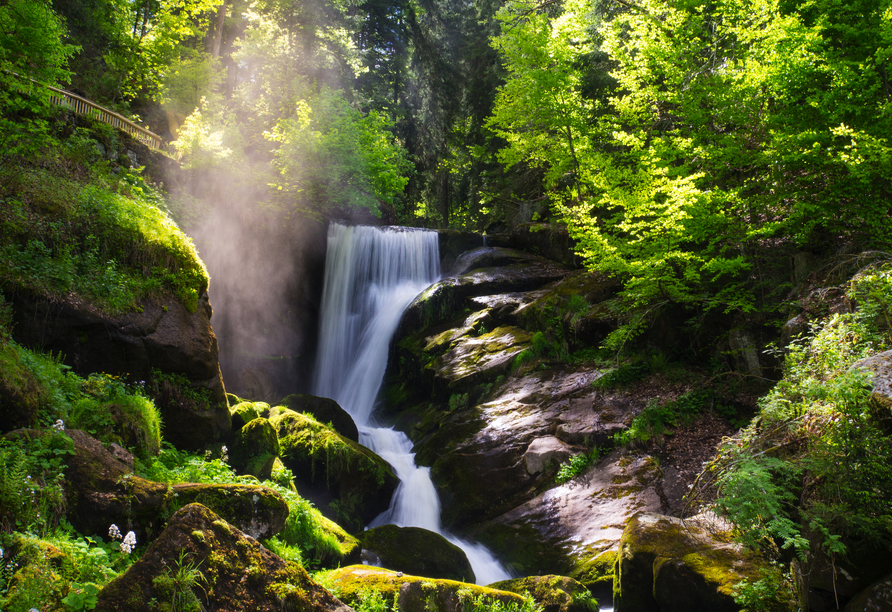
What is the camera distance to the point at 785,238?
31.1ft

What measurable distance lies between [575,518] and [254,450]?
5599 mm

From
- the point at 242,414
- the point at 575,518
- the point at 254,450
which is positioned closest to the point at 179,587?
the point at 254,450

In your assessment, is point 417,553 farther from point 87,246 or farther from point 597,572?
point 87,246

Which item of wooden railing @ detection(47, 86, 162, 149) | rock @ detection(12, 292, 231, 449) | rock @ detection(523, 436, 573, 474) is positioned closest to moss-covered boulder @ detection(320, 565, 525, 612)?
rock @ detection(12, 292, 231, 449)

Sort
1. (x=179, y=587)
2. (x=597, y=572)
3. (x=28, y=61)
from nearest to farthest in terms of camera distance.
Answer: (x=179, y=587) → (x=597, y=572) → (x=28, y=61)

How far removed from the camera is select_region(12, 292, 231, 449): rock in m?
5.96

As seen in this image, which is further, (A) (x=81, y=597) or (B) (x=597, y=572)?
(B) (x=597, y=572)

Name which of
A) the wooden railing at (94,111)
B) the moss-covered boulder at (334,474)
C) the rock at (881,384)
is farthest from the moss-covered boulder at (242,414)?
the wooden railing at (94,111)

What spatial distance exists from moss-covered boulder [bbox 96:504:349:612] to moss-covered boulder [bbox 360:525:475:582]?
157 inches

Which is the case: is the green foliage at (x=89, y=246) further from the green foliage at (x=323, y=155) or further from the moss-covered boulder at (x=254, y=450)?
the green foliage at (x=323, y=155)

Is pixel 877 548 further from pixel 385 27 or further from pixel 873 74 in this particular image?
pixel 385 27

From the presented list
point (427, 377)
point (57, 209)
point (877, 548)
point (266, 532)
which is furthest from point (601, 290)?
point (57, 209)

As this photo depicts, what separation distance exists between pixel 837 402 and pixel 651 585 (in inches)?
115

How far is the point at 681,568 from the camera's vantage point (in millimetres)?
5137
